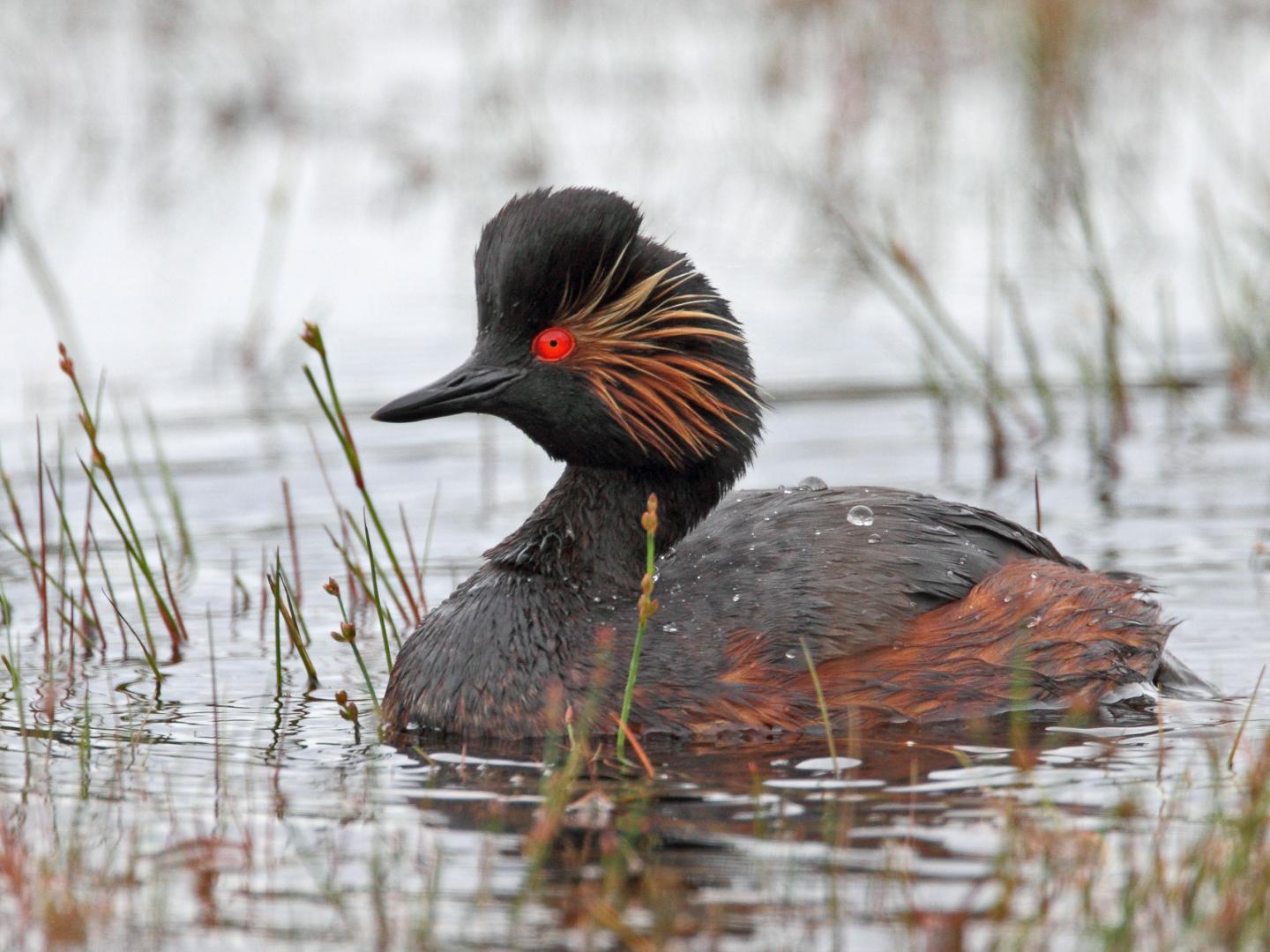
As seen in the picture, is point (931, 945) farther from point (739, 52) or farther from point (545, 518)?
point (739, 52)

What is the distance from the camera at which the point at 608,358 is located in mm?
6363

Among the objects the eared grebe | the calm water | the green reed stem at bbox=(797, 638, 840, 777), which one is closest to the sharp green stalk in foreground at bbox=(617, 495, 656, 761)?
the calm water

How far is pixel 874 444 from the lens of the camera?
1034cm

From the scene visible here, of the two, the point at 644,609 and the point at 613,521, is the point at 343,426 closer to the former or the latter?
the point at 613,521

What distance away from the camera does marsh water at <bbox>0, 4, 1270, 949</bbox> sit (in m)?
4.83

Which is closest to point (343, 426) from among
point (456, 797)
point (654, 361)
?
point (654, 361)

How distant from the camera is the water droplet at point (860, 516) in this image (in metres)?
6.59

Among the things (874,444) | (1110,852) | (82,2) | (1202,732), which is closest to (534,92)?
(82,2)

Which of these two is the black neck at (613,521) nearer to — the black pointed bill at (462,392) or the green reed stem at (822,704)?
the black pointed bill at (462,392)

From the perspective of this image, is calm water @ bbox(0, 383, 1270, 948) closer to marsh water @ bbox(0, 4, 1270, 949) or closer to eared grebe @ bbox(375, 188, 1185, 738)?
marsh water @ bbox(0, 4, 1270, 949)

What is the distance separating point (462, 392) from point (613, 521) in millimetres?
665

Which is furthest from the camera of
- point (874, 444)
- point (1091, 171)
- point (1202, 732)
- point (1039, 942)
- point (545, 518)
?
point (1091, 171)

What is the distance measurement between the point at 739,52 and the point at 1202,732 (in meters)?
13.7

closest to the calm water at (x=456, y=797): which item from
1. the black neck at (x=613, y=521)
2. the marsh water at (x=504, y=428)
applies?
the marsh water at (x=504, y=428)
